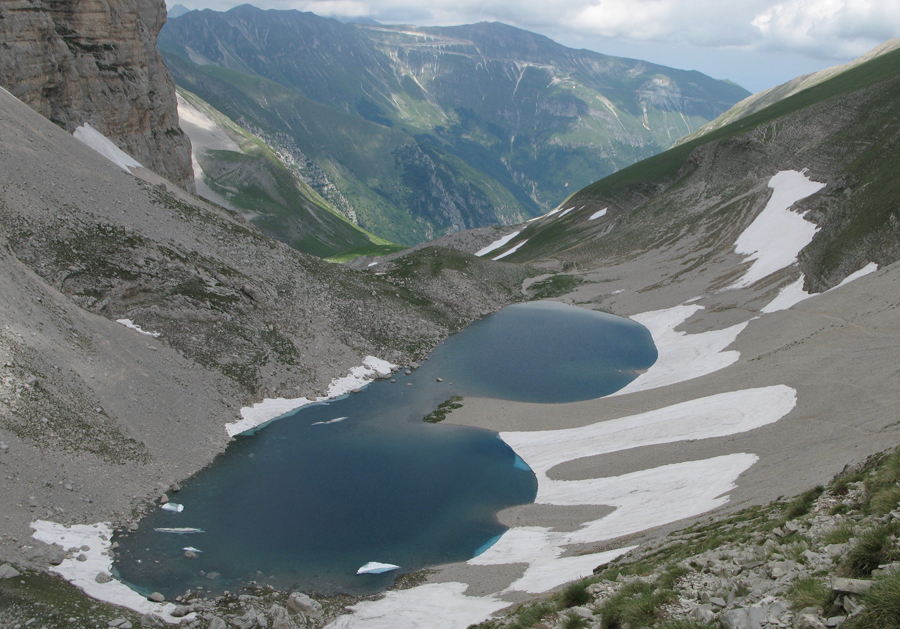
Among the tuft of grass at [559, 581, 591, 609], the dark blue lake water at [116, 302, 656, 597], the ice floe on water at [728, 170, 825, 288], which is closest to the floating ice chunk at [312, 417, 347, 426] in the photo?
the dark blue lake water at [116, 302, 656, 597]

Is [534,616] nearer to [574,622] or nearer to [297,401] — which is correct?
[574,622]

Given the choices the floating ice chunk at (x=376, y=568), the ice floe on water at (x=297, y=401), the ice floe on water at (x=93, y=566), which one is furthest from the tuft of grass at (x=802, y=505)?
the ice floe on water at (x=297, y=401)

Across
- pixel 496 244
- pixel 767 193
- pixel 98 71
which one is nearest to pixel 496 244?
pixel 496 244

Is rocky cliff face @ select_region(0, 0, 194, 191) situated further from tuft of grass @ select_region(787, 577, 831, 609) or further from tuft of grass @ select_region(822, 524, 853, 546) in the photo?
tuft of grass @ select_region(787, 577, 831, 609)

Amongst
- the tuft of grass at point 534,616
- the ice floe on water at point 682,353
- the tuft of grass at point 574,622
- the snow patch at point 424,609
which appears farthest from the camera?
the ice floe on water at point 682,353

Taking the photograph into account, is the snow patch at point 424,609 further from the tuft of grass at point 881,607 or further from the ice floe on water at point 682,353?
the ice floe on water at point 682,353

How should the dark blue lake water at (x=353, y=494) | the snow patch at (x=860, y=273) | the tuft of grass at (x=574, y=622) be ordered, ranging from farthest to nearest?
the snow patch at (x=860, y=273), the dark blue lake water at (x=353, y=494), the tuft of grass at (x=574, y=622)
